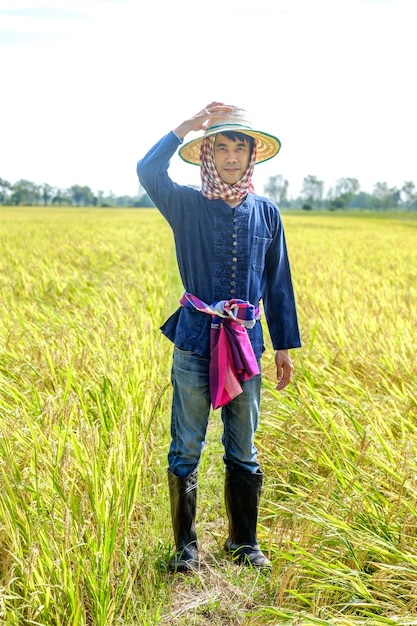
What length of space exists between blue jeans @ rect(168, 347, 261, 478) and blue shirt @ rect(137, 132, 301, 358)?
0.26ft

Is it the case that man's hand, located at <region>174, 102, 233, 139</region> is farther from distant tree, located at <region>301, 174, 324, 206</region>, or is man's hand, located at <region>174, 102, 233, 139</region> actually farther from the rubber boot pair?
distant tree, located at <region>301, 174, 324, 206</region>

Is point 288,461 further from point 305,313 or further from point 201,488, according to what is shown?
point 305,313

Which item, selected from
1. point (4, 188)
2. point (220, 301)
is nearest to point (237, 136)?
point (220, 301)

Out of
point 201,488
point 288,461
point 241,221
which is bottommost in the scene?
point 201,488

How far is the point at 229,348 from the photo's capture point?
1.98 metres

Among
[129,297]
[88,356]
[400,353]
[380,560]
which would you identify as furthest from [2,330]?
[380,560]

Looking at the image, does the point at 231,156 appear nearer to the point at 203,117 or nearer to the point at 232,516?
the point at 203,117

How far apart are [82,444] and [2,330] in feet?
5.93

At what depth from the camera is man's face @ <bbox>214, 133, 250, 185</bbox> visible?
1976mm

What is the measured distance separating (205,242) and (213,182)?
19cm

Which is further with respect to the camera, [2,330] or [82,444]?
[2,330]

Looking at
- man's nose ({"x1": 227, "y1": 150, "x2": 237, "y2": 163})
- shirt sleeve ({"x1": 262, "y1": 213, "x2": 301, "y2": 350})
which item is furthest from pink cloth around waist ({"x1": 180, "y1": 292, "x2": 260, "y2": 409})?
man's nose ({"x1": 227, "y1": 150, "x2": 237, "y2": 163})

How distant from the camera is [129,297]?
17.1 ft

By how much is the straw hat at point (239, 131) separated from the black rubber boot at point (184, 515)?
1079 mm
